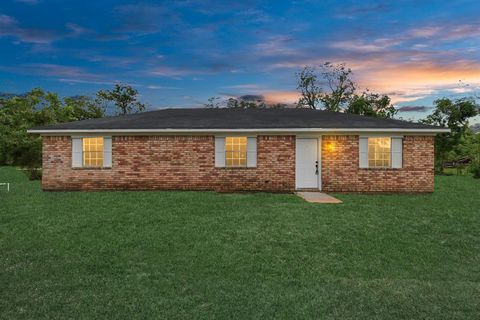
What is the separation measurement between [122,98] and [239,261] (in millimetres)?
45744

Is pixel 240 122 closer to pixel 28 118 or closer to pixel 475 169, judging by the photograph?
pixel 475 169

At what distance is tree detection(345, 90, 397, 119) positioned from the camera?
3903cm

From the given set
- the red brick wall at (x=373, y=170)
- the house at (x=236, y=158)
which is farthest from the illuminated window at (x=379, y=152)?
the red brick wall at (x=373, y=170)

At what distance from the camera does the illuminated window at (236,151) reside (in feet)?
54.5

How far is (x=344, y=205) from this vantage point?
12.7m

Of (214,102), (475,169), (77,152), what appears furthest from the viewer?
(214,102)

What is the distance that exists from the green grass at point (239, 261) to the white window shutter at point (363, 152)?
410 cm

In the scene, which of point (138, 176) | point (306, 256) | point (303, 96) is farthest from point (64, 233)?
point (303, 96)

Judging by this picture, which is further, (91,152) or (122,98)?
(122,98)

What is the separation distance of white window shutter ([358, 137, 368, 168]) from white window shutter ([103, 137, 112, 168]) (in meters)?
10.9

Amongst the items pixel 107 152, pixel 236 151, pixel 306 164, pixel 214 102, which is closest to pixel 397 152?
pixel 306 164

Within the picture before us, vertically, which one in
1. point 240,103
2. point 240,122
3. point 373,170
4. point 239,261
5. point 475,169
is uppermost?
point 240,103

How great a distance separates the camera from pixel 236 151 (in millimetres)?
16641

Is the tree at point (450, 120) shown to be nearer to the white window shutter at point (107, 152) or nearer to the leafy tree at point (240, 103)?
the leafy tree at point (240, 103)
